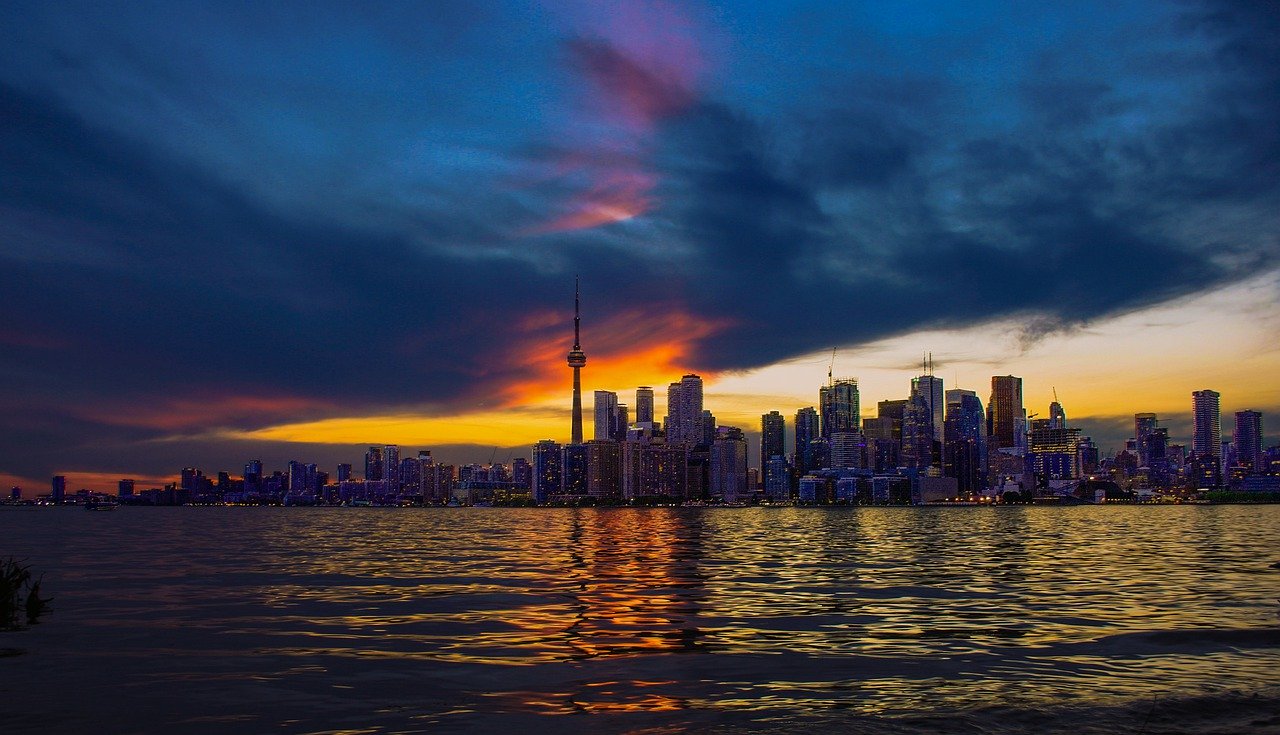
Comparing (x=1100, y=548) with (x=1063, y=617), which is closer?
(x=1063, y=617)

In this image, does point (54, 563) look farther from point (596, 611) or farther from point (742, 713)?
point (742, 713)

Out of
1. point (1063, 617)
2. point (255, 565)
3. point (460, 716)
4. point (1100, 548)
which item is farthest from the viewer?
point (1100, 548)

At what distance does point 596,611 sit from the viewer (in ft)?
141

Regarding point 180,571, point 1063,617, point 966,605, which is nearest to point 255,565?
point 180,571

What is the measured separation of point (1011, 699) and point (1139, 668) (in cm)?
691

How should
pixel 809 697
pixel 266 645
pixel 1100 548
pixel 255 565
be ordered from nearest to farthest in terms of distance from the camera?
pixel 809 697 < pixel 266 645 < pixel 255 565 < pixel 1100 548

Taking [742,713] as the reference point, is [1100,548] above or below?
below

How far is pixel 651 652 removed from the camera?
3177cm

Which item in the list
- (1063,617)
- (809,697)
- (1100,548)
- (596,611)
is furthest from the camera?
(1100,548)

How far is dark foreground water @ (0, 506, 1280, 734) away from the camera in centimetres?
2253

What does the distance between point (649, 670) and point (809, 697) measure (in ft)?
19.0

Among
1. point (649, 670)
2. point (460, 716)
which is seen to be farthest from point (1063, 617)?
point (460, 716)

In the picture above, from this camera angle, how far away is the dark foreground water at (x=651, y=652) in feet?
73.9

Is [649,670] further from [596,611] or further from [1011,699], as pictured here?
[596,611]
